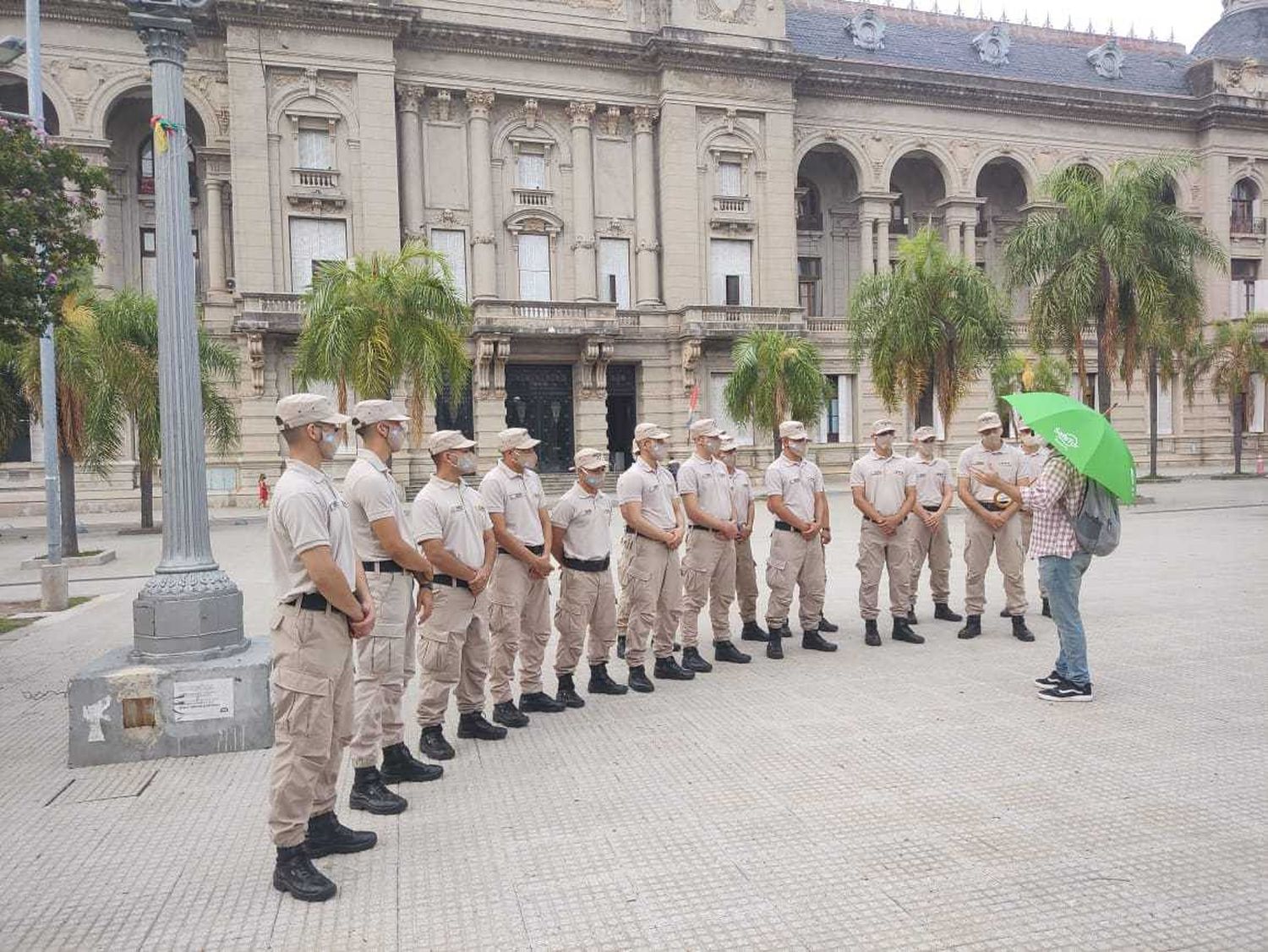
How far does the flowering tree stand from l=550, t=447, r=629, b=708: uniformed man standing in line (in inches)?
197

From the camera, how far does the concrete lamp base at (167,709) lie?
18.3ft

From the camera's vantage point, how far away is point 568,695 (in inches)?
266

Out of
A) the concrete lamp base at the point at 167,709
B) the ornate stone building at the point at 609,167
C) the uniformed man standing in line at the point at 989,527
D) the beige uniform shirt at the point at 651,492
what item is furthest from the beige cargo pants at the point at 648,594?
the ornate stone building at the point at 609,167

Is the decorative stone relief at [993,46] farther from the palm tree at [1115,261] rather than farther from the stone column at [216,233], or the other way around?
the stone column at [216,233]

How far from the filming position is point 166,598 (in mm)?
5805

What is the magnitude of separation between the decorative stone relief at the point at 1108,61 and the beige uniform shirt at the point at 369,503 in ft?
151

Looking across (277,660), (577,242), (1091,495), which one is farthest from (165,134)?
(577,242)

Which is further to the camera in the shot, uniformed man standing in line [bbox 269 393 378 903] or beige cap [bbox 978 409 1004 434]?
beige cap [bbox 978 409 1004 434]

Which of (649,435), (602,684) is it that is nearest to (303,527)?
(602,684)

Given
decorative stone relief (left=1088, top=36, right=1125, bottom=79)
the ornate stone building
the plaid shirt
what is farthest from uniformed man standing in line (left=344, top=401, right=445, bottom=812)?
decorative stone relief (left=1088, top=36, right=1125, bottom=79)

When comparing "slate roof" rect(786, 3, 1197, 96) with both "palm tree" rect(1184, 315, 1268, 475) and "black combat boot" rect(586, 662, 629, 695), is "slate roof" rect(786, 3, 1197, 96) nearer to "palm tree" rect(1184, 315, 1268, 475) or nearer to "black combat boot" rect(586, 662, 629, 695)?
"palm tree" rect(1184, 315, 1268, 475)

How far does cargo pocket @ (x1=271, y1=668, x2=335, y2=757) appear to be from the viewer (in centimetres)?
402

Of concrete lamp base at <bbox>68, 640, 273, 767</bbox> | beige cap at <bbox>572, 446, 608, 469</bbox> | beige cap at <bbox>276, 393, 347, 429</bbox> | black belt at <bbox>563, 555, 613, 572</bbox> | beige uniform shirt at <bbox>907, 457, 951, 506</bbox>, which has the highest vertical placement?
beige cap at <bbox>276, 393, 347, 429</bbox>

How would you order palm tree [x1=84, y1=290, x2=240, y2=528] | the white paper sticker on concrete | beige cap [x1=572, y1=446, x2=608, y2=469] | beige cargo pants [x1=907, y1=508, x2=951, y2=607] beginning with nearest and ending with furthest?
the white paper sticker on concrete < beige cap [x1=572, y1=446, x2=608, y2=469] < beige cargo pants [x1=907, y1=508, x2=951, y2=607] < palm tree [x1=84, y1=290, x2=240, y2=528]
